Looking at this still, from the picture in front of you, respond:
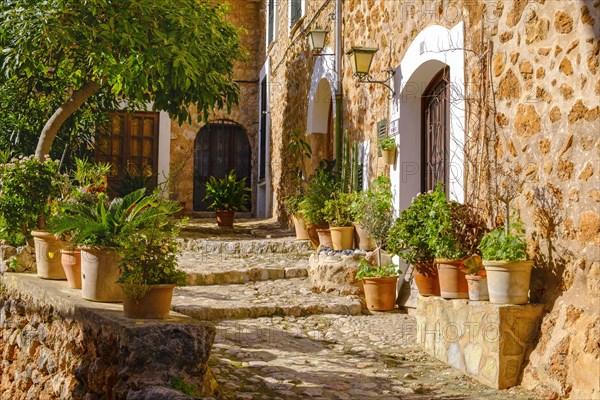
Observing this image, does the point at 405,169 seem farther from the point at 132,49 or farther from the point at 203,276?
the point at 132,49

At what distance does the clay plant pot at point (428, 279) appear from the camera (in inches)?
224

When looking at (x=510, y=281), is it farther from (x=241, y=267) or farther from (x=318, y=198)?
(x=318, y=198)

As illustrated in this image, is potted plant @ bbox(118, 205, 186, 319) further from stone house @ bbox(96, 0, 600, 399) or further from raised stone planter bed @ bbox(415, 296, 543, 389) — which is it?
stone house @ bbox(96, 0, 600, 399)

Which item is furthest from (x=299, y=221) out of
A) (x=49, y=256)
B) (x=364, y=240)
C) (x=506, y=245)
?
(x=506, y=245)

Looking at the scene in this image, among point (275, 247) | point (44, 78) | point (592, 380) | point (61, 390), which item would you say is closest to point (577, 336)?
→ point (592, 380)

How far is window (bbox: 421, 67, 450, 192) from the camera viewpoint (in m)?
6.75

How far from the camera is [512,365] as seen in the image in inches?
179

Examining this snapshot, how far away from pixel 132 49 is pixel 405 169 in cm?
357

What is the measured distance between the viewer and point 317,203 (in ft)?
30.2

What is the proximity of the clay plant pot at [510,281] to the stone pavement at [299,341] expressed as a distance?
21.5 inches

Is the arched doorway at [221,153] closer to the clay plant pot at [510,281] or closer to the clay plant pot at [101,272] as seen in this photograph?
the clay plant pot at [101,272]

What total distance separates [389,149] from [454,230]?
2107 millimetres

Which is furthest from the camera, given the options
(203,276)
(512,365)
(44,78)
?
(44,78)

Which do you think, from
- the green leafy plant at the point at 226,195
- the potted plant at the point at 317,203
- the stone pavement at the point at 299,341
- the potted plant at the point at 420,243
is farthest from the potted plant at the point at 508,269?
the green leafy plant at the point at 226,195
